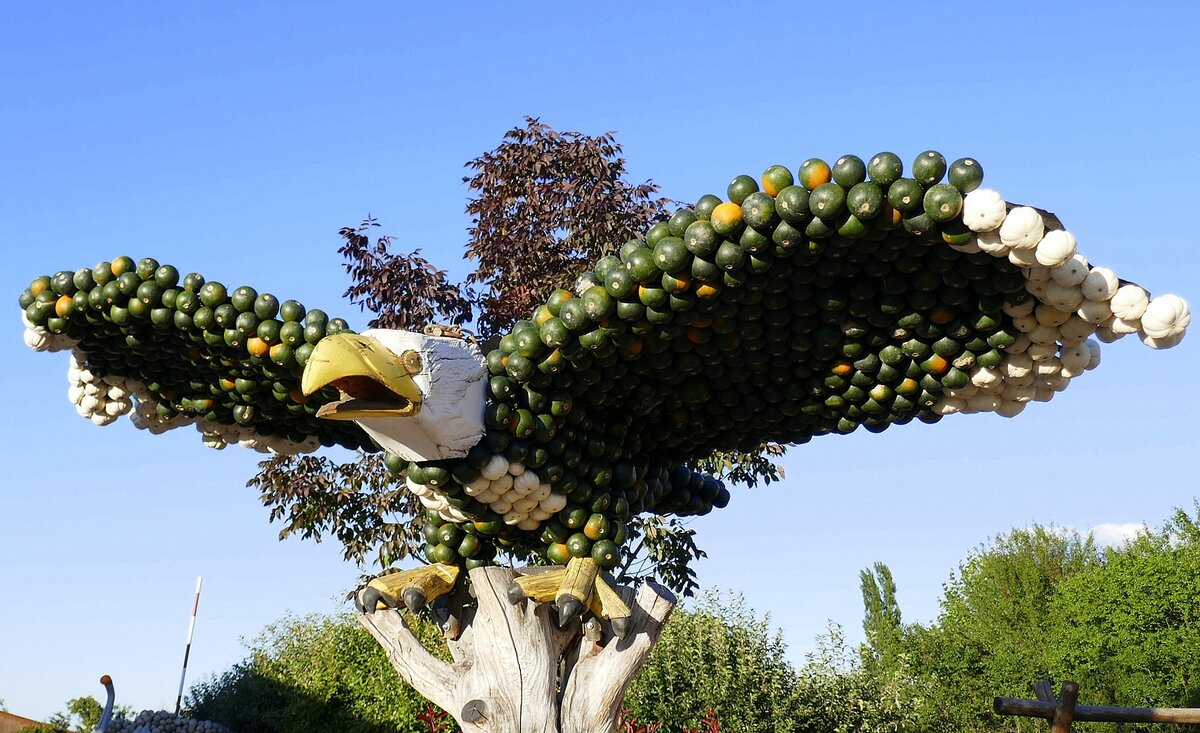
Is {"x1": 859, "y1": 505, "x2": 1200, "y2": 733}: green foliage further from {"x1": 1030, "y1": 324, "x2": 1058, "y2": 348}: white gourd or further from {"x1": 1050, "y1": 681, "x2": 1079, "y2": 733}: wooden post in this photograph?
{"x1": 1030, "y1": 324, "x2": 1058, "y2": 348}: white gourd

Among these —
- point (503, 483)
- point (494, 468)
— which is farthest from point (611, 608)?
point (494, 468)

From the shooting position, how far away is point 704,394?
7410 millimetres

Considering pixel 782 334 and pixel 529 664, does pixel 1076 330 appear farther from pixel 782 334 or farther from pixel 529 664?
pixel 529 664

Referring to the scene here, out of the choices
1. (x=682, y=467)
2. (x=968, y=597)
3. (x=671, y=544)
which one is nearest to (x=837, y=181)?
(x=682, y=467)

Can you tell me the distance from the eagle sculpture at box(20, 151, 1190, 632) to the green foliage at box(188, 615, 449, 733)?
6568 millimetres

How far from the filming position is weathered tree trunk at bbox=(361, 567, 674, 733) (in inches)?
275

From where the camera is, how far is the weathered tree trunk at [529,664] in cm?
698

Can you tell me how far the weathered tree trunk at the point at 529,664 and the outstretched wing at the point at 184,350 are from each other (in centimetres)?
155

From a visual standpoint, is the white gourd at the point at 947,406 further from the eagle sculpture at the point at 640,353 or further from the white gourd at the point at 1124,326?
the white gourd at the point at 1124,326

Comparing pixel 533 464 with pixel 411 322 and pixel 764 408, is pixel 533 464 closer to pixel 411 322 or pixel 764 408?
pixel 764 408

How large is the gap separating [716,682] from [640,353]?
276 inches

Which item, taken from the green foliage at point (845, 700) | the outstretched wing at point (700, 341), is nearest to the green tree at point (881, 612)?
the green foliage at point (845, 700)

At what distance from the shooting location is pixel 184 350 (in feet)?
24.7

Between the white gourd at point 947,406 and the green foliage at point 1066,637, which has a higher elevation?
the green foliage at point 1066,637
